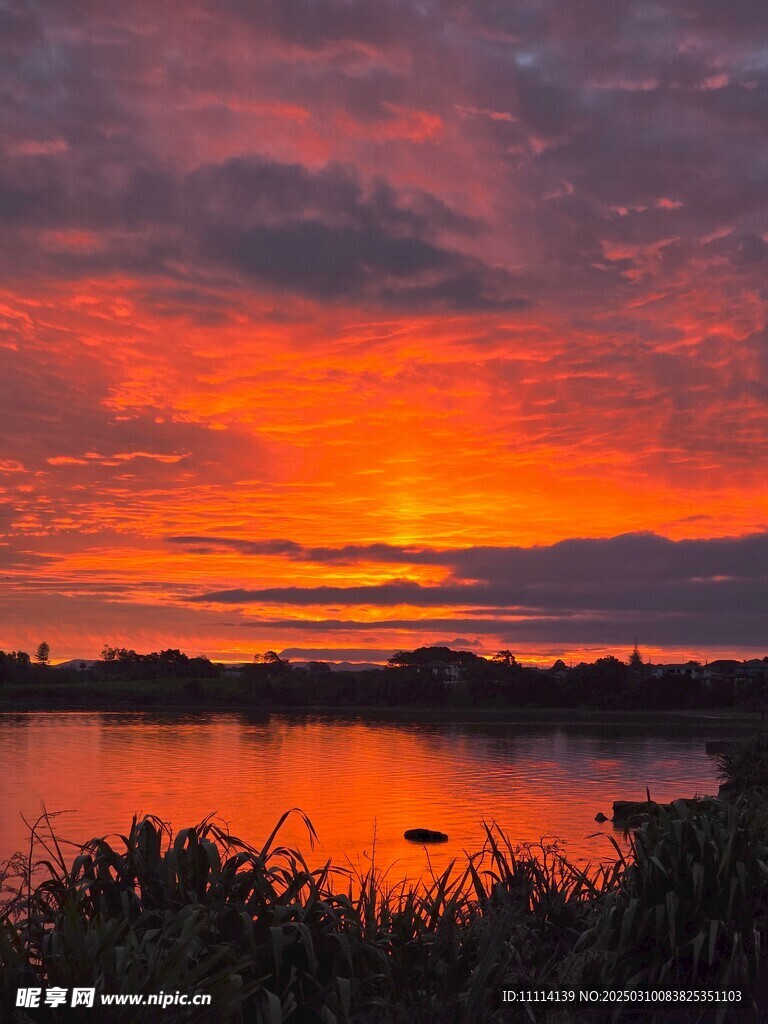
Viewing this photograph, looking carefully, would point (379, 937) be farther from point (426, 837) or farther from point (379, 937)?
point (426, 837)

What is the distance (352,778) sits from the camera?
97312mm

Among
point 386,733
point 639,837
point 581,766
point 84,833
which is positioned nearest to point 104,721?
point 386,733

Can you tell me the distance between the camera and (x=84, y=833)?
62.8m

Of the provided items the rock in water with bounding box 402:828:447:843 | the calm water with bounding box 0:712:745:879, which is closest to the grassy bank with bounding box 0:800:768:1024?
the calm water with bounding box 0:712:745:879

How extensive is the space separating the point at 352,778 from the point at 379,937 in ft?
298

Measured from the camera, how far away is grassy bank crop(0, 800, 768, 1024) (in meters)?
7.21

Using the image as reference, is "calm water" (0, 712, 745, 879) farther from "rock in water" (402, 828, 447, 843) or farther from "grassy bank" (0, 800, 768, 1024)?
"grassy bank" (0, 800, 768, 1024)

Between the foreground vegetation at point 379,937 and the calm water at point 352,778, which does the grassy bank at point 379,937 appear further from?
the calm water at point 352,778

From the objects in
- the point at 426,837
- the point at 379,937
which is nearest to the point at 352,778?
the point at 426,837

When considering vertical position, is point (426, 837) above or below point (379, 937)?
below

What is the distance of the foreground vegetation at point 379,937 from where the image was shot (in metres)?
7.21

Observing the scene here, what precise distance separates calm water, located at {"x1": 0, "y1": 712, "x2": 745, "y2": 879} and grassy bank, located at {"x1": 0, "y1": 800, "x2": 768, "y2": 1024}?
33228mm

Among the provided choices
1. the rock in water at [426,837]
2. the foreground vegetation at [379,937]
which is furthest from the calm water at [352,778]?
the foreground vegetation at [379,937]

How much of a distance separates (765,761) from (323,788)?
5151 cm
